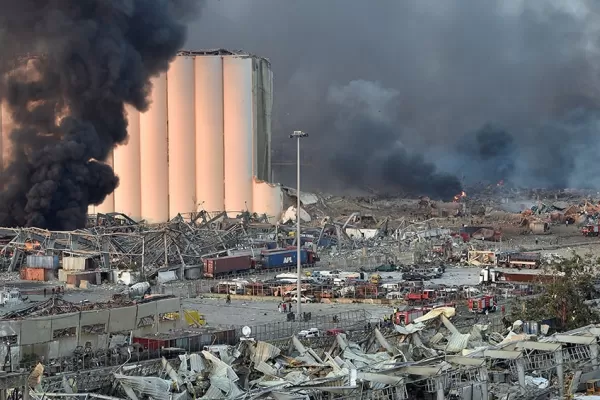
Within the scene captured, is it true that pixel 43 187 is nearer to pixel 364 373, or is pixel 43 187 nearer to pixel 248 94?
pixel 248 94

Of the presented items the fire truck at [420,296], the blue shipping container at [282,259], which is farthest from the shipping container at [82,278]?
the fire truck at [420,296]

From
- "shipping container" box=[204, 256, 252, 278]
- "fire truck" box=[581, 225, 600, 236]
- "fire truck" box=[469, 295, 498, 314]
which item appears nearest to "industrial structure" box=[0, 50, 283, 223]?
"fire truck" box=[581, 225, 600, 236]

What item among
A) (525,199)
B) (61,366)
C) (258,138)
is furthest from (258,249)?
(525,199)

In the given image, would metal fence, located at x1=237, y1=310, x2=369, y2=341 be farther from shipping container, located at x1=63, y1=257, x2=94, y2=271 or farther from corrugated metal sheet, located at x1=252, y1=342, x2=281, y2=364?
shipping container, located at x1=63, y1=257, x2=94, y2=271

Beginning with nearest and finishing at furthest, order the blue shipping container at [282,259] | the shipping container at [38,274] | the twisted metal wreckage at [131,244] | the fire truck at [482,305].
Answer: the fire truck at [482,305] < the shipping container at [38,274] < the twisted metal wreckage at [131,244] < the blue shipping container at [282,259]

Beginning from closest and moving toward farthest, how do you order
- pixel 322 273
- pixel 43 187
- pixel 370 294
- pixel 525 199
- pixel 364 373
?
pixel 364 373 → pixel 370 294 → pixel 322 273 → pixel 43 187 → pixel 525 199

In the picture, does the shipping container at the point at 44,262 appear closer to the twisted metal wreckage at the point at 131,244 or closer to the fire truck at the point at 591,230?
the twisted metal wreckage at the point at 131,244

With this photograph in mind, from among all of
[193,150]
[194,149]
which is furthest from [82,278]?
[194,149]

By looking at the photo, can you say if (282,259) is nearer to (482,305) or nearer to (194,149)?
(482,305)
